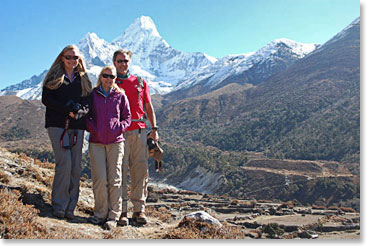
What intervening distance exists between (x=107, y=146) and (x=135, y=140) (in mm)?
468

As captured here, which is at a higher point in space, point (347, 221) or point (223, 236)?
point (223, 236)

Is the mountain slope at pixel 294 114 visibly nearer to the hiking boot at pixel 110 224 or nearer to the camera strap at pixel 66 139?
the hiking boot at pixel 110 224

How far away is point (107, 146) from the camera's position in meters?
4.36

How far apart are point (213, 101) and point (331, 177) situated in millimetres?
61484

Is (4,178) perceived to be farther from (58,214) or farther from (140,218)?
(140,218)

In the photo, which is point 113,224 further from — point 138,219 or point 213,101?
point 213,101

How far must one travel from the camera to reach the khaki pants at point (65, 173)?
4.16 metres

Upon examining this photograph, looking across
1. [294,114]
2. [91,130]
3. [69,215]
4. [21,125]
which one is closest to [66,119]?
[91,130]

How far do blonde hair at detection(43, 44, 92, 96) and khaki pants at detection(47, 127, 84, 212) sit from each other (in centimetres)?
57

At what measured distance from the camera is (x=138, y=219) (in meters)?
4.78

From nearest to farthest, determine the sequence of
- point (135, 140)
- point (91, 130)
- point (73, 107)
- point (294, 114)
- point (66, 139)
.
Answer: point (73, 107)
point (66, 139)
point (91, 130)
point (135, 140)
point (294, 114)

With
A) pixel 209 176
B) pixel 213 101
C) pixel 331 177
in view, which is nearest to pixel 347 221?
pixel 331 177

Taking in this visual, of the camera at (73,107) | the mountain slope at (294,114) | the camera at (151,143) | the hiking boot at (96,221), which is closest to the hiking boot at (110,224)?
the hiking boot at (96,221)

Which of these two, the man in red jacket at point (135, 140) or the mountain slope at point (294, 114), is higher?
the mountain slope at point (294, 114)
